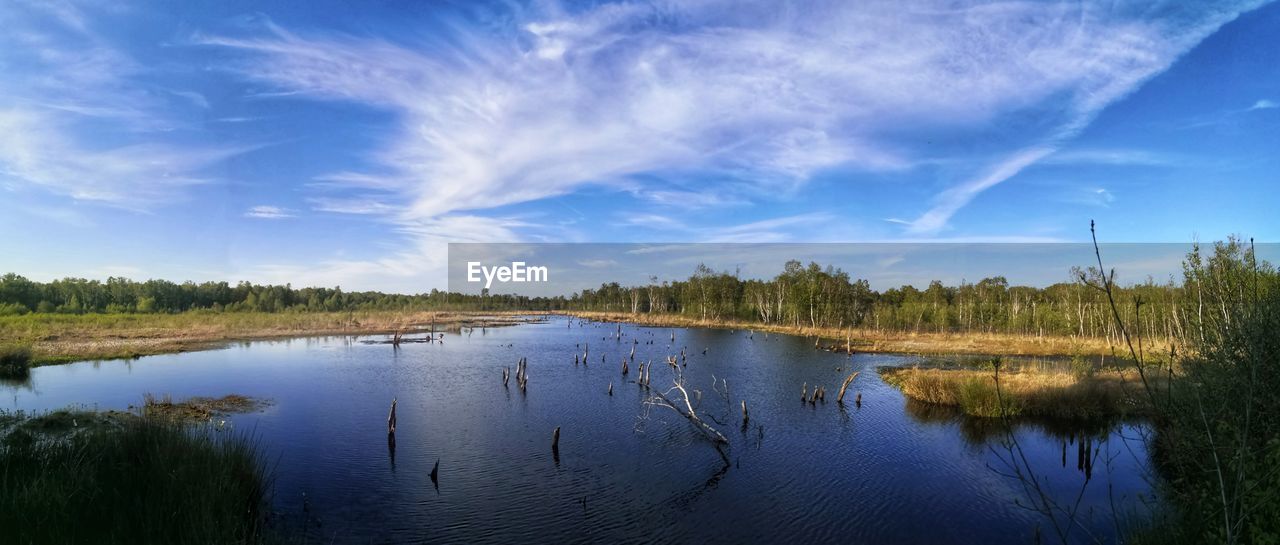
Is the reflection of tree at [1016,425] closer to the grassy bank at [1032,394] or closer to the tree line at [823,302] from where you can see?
the grassy bank at [1032,394]

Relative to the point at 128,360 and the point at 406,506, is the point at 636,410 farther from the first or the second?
the point at 128,360

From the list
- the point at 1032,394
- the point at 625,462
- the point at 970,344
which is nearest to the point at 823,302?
the point at 970,344

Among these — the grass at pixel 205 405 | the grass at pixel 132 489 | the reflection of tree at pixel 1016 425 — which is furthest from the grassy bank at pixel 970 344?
the grass at pixel 132 489

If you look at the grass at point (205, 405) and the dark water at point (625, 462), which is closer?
the dark water at point (625, 462)

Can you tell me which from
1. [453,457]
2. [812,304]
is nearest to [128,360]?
[453,457]

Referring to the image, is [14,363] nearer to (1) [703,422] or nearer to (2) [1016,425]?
(1) [703,422]
